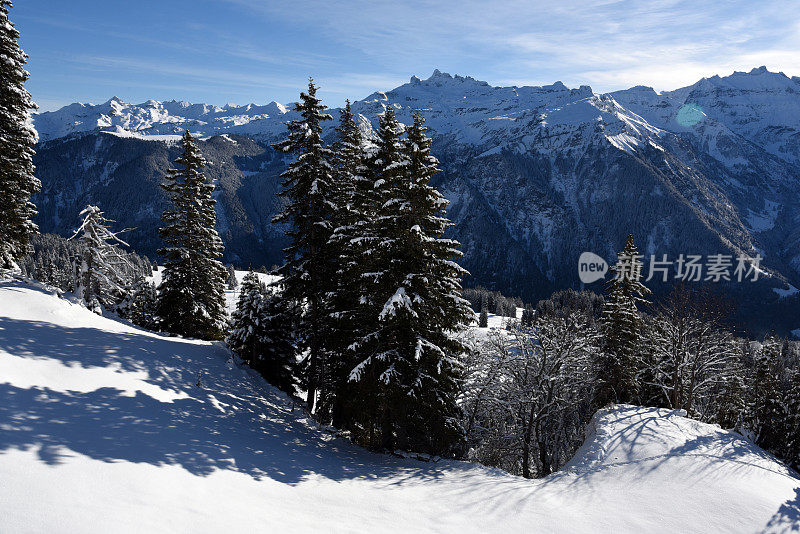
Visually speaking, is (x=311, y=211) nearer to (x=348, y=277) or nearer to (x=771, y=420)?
(x=348, y=277)

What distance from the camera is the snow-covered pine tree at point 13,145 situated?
62.8 feet

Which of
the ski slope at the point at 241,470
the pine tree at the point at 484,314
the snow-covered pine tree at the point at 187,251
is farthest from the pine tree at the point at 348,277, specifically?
the pine tree at the point at 484,314

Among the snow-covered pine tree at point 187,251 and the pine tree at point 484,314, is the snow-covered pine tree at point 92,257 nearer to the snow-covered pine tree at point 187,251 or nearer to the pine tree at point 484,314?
the snow-covered pine tree at point 187,251

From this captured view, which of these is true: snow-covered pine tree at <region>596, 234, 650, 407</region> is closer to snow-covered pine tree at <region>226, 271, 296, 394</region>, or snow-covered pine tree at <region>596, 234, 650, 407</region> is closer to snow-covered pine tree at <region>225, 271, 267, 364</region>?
snow-covered pine tree at <region>226, 271, 296, 394</region>

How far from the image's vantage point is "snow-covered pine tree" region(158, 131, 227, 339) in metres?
26.5

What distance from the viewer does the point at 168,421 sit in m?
11.0

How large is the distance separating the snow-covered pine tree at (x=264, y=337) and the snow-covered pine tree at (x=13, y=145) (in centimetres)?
1256

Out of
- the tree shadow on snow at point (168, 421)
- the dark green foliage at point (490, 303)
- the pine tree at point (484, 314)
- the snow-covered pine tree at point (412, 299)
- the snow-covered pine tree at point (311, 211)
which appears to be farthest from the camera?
the dark green foliage at point (490, 303)

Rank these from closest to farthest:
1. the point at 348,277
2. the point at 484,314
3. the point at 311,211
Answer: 1. the point at 348,277
2. the point at 311,211
3. the point at 484,314

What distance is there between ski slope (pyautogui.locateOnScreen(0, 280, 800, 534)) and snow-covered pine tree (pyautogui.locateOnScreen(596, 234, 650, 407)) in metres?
14.6

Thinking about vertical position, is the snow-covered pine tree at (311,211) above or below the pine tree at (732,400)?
above

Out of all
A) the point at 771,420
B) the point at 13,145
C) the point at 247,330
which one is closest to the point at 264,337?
the point at 247,330

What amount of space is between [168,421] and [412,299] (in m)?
8.44

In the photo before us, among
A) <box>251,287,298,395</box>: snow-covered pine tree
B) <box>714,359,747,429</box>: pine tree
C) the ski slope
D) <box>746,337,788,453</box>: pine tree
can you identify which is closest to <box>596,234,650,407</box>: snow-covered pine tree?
<box>746,337,788,453</box>: pine tree
